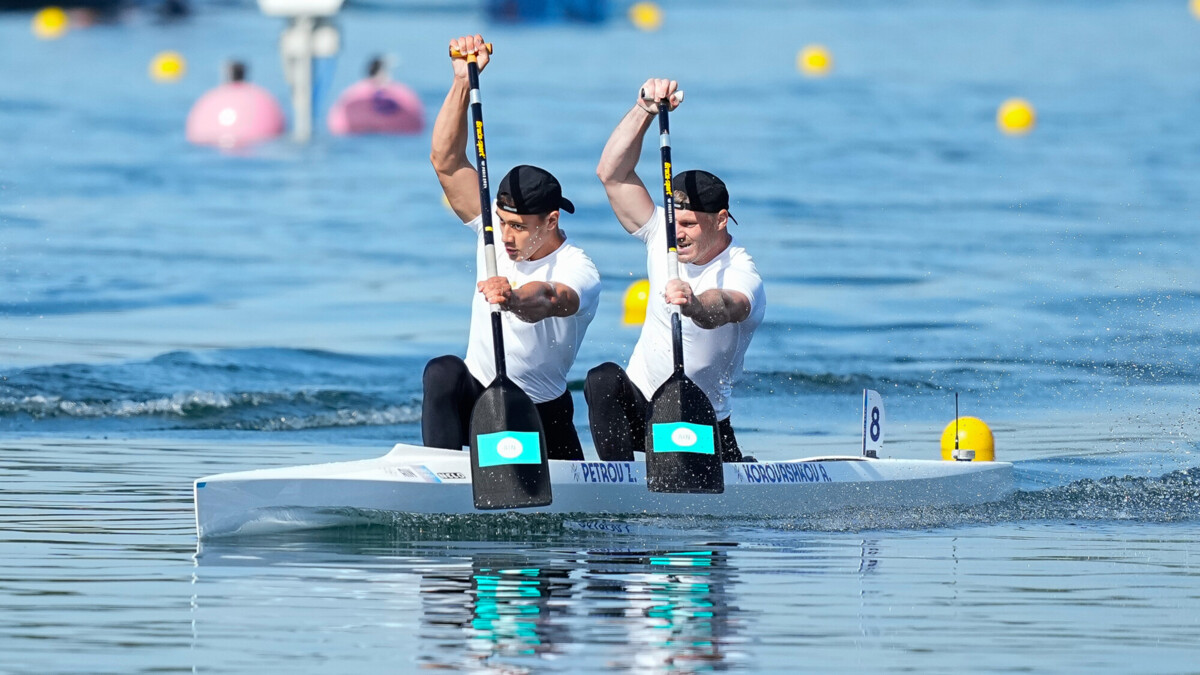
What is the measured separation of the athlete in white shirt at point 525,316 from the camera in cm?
786

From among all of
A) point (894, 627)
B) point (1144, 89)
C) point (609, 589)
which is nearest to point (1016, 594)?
point (894, 627)

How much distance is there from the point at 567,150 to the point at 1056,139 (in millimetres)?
7083

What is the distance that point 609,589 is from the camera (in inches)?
265

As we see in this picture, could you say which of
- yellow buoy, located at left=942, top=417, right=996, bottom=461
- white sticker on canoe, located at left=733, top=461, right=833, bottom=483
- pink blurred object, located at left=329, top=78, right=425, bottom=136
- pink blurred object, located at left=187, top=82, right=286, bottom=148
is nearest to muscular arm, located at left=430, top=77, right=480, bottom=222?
white sticker on canoe, located at left=733, top=461, right=833, bottom=483

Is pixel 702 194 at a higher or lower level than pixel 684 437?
higher

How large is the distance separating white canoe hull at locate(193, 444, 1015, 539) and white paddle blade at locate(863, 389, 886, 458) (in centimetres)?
24

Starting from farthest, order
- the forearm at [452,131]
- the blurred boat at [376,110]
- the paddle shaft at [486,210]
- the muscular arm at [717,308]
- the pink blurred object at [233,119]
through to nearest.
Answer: the blurred boat at [376,110]
the pink blurred object at [233,119]
the forearm at [452,131]
the muscular arm at [717,308]
the paddle shaft at [486,210]

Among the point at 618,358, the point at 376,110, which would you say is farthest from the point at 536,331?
the point at 376,110

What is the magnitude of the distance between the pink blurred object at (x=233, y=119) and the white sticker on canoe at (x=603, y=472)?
1964cm

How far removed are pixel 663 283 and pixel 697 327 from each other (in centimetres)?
24

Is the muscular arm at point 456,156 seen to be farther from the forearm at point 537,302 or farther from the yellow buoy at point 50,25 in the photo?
the yellow buoy at point 50,25

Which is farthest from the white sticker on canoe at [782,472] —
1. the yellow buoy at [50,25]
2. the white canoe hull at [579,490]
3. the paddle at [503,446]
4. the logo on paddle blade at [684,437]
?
the yellow buoy at [50,25]

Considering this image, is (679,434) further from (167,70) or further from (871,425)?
(167,70)

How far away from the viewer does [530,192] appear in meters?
7.85
